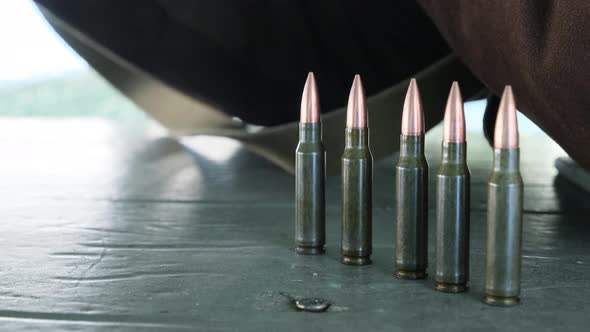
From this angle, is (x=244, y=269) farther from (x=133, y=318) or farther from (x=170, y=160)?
(x=170, y=160)

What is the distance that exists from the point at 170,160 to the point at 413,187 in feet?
6.38

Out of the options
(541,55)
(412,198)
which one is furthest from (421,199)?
(541,55)

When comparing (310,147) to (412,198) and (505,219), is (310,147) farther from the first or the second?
(505,219)

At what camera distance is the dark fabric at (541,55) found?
54.4 inches

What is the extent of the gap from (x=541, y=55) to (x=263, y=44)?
1.31 m

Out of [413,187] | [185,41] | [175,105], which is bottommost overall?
[413,187]

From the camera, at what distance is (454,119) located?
1.32 m

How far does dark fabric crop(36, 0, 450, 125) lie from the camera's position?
2428 millimetres

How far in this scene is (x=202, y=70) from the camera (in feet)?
9.25

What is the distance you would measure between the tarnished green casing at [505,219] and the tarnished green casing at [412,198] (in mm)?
169

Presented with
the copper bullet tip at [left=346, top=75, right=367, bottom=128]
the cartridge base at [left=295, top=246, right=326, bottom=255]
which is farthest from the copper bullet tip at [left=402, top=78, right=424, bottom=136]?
the cartridge base at [left=295, top=246, right=326, bottom=255]

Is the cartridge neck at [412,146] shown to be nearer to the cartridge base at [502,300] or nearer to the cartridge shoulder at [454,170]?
the cartridge shoulder at [454,170]

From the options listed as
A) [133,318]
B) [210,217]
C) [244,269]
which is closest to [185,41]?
[210,217]

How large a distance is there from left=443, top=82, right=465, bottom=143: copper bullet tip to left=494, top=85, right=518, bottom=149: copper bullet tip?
3.6 inches
